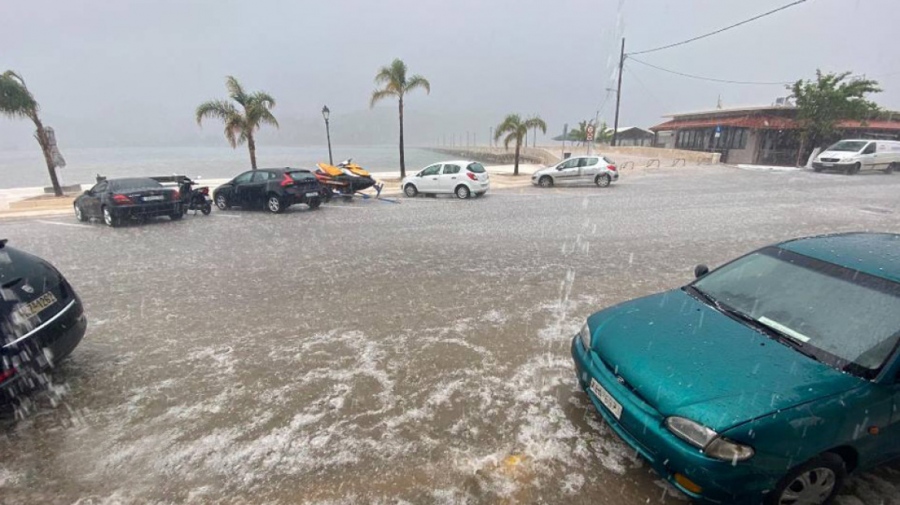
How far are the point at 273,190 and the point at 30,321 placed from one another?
1111 cm

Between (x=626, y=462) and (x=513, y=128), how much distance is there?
26.0m

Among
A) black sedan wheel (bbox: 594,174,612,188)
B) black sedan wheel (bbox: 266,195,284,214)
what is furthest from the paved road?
black sedan wheel (bbox: 594,174,612,188)

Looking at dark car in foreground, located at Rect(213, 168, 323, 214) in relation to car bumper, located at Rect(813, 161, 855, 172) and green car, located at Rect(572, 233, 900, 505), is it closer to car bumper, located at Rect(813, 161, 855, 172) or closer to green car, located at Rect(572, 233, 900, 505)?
green car, located at Rect(572, 233, 900, 505)

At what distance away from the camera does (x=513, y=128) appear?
27109 mm

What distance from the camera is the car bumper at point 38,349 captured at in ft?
9.89

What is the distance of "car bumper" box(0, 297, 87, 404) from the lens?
302 cm

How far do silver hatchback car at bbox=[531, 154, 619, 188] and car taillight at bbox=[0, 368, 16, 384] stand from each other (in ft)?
67.4

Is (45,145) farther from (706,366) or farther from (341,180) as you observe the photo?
(706,366)

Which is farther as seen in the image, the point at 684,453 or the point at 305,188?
the point at 305,188

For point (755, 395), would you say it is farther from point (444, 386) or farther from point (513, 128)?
point (513, 128)

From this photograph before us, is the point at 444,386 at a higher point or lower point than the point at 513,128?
lower

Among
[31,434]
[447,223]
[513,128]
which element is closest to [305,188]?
[447,223]

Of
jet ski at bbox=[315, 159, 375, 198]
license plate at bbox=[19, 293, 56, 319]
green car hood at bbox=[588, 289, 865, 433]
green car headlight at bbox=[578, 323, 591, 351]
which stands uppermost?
jet ski at bbox=[315, 159, 375, 198]

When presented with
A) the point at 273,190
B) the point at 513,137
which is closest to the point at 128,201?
the point at 273,190
